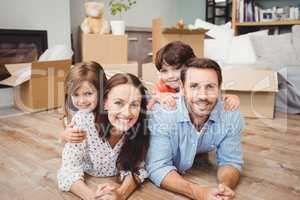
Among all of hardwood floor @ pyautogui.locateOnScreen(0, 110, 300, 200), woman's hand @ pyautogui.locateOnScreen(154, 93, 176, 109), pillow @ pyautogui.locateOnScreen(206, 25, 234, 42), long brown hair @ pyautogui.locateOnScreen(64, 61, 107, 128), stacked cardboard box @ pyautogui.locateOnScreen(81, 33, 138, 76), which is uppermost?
pillow @ pyautogui.locateOnScreen(206, 25, 234, 42)

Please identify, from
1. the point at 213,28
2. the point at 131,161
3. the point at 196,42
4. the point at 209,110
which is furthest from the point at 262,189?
the point at 213,28

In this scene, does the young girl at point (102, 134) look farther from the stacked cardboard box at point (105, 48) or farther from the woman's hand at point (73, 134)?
the stacked cardboard box at point (105, 48)

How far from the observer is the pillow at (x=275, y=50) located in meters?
2.61

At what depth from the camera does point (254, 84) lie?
2121mm

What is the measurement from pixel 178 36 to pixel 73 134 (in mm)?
1248

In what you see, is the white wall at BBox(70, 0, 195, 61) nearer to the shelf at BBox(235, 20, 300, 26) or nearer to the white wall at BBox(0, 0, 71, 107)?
the white wall at BBox(0, 0, 71, 107)

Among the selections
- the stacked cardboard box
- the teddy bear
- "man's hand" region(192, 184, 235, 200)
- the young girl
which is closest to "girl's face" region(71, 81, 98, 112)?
the young girl

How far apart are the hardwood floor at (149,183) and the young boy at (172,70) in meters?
0.33

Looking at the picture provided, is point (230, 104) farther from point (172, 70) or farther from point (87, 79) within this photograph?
point (87, 79)

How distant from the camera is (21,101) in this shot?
8.14 ft

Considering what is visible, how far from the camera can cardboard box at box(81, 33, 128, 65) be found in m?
2.76

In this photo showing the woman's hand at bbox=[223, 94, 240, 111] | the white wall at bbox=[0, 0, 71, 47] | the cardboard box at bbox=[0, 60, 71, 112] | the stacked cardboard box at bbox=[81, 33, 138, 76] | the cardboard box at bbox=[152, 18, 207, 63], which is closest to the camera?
the woman's hand at bbox=[223, 94, 240, 111]

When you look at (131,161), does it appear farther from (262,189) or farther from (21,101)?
(21,101)

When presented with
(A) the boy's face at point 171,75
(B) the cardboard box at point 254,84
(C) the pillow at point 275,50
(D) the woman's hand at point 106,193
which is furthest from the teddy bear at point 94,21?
(D) the woman's hand at point 106,193
